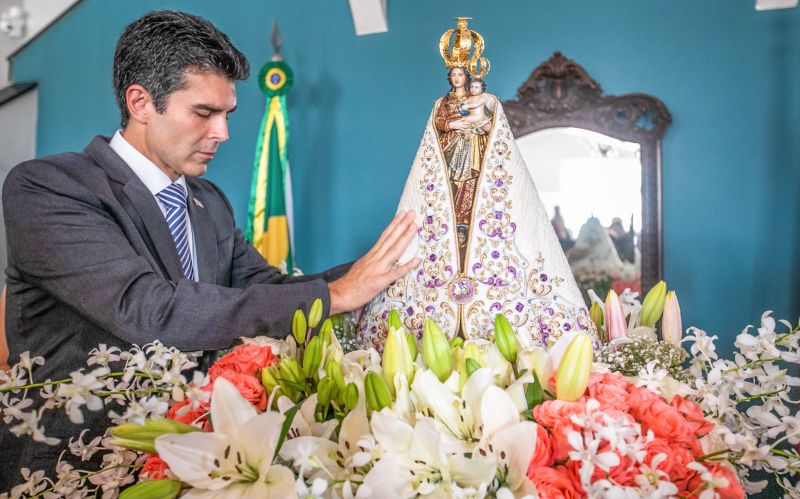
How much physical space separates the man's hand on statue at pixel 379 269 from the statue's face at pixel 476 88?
8.2 inches

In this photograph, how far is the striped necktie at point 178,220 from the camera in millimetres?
1441

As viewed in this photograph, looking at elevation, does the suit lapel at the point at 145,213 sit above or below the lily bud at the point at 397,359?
above

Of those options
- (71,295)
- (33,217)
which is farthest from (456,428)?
(33,217)

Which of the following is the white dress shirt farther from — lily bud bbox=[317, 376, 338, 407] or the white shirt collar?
lily bud bbox=[317, 376, 338, 407]

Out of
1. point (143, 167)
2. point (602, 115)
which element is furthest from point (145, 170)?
point (602, 115)

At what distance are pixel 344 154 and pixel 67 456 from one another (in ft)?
7.97

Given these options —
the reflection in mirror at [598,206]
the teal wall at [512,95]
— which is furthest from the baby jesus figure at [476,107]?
the teal wall at [512,95]

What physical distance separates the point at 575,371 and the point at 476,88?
21.8 inches

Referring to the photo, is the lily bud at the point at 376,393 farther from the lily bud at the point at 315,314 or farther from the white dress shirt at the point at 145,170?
the white dress shirt at the point at 145,170

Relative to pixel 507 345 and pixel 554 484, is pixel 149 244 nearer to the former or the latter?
pixel 507 345

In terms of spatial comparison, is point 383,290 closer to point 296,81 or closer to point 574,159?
point 574,159

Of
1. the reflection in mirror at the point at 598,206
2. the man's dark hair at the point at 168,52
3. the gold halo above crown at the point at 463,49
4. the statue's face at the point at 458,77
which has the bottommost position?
the reflection in mirror at the point at 598,206

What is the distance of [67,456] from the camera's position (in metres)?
1.17

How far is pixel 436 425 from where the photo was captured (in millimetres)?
581
